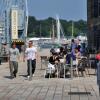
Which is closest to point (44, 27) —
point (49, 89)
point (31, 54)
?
point (31, 54)

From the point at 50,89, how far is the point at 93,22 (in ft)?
121

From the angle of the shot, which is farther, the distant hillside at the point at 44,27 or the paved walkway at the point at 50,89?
the distant hillside at the point at 44,27

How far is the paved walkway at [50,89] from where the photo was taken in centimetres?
1471

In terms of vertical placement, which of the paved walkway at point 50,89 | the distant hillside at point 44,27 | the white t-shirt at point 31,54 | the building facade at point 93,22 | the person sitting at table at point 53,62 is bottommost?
the paved walkway at point 50,89

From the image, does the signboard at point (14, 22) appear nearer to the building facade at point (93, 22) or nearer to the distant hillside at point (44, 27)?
the building facade at point (93, 22)

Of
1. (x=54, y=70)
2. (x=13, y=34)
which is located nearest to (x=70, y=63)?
(x=54, y=70)

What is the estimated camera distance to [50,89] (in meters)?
16.9

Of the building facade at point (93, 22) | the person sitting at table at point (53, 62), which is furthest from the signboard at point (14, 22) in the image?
the person sitting at table at point (53, 62)

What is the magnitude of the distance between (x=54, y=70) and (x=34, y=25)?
14410 centimetres

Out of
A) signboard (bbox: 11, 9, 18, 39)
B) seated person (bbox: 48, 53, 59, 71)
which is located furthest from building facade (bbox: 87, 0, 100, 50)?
seated person (bbox: 48, 53, 59, 71)

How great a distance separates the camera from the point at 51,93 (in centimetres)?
1567

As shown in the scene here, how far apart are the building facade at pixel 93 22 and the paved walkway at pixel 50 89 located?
28.9 metres

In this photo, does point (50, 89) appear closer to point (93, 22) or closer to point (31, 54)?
point (31, 54)

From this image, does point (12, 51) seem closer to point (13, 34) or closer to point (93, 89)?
point (93, 89)
